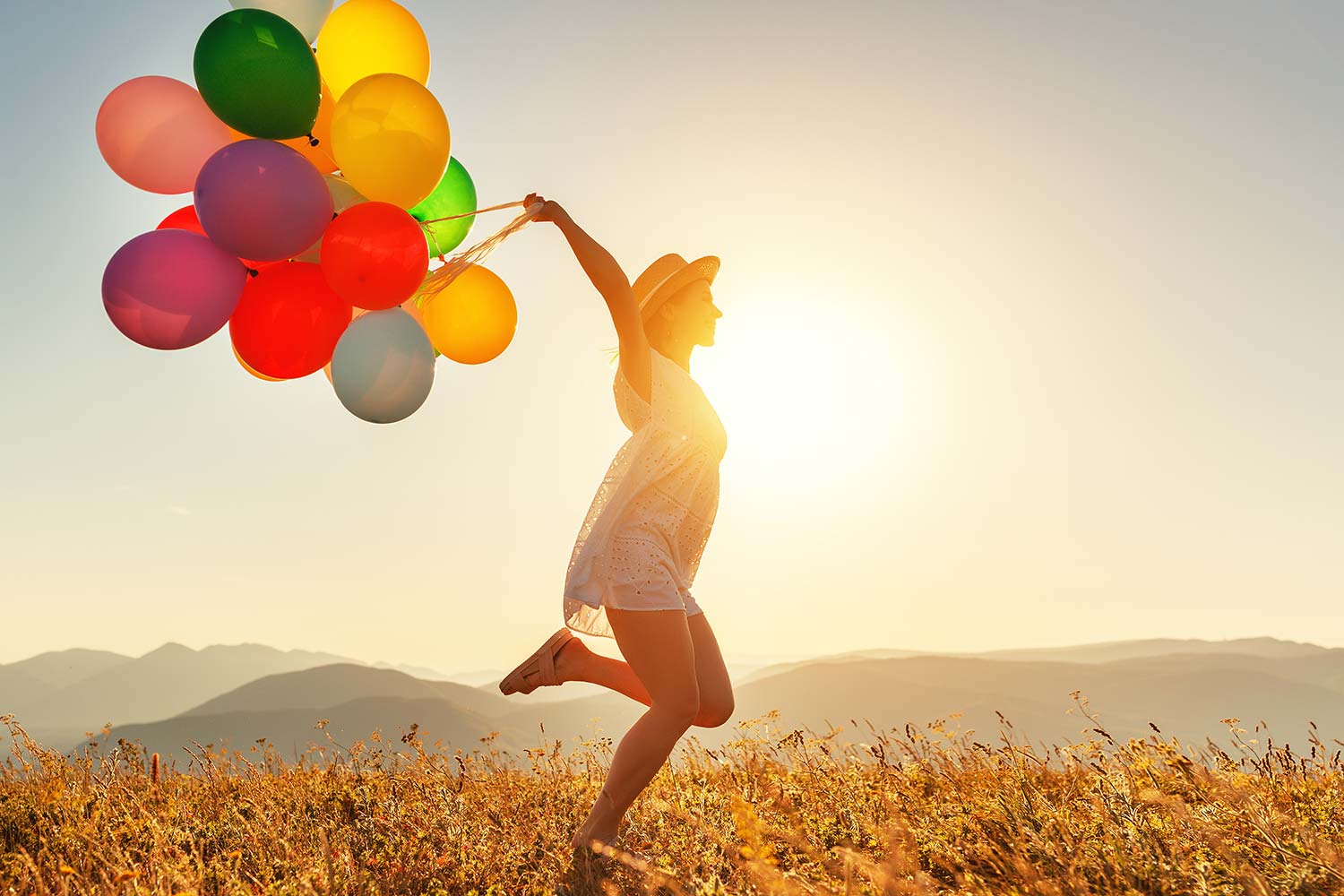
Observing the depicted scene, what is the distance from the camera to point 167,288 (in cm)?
293

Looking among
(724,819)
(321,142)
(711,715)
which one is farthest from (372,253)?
(724,819)

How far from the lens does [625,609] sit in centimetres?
278

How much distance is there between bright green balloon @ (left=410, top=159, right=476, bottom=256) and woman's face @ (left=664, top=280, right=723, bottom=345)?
1.14 metres

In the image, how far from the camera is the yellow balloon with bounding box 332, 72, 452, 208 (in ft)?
10.0

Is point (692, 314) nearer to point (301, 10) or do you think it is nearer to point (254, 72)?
point (254, 72)

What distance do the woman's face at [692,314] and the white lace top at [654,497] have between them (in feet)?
0.74

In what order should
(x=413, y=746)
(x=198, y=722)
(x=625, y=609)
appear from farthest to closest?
(x=198, y=722), (x=413, y=746), (x=625, y=609)

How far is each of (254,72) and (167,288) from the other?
0.90 metres

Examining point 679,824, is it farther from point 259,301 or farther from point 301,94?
point 301,94

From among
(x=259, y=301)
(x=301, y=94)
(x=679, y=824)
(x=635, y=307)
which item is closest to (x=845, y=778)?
(x=679, y=824)

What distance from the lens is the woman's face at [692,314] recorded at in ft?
11.2

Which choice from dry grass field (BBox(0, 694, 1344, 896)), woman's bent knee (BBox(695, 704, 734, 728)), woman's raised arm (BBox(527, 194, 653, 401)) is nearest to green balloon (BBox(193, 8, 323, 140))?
woman's raised arm (BBox(527, 194, 653, 401))

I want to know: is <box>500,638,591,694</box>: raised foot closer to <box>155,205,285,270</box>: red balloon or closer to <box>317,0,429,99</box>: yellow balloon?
<box>155,205,285,270</box>: red balloon

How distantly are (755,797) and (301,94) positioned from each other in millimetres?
3705
